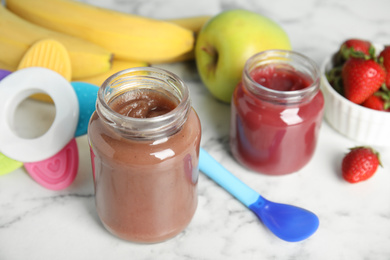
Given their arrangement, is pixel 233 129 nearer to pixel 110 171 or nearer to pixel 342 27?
pixel 110 171

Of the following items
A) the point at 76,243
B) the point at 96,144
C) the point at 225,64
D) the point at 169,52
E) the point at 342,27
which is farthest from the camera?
the point at 342,27

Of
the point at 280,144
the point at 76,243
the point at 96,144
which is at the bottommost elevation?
the point at 76,243

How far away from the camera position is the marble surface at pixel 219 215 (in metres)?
1.06

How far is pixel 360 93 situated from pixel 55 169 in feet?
2.36

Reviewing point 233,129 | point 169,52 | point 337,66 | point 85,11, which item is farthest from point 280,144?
point 85,11

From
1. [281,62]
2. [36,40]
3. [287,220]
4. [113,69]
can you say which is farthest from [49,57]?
[287,220]

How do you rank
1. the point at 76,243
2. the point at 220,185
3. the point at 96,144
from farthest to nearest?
1. the point at 220,185
2. the point at 76,243
3. the point at 96,144

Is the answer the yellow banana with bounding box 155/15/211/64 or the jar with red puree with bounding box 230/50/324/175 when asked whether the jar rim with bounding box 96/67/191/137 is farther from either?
the yellow banana with bounding box 155/15/211/64

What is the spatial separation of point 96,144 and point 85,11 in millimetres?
596

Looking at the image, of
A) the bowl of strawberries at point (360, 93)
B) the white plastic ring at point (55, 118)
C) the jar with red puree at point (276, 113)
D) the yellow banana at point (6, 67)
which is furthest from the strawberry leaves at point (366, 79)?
the yellow banana at point (6, 67)

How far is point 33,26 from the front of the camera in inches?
53.8

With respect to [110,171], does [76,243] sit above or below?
below

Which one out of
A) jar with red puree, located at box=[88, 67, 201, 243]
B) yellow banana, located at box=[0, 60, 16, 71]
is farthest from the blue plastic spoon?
yellow banana, located at box=[0, 60, 16, 71]

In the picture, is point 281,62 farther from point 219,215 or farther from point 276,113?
point 219,215
